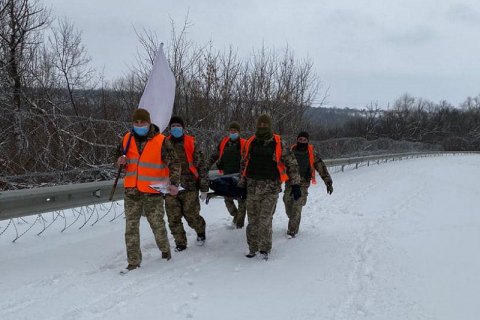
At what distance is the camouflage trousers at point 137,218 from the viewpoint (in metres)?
4.86

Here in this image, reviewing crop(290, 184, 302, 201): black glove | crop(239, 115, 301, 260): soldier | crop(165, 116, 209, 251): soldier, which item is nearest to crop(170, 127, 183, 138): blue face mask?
crop(165, 116, 209, 251): soldier

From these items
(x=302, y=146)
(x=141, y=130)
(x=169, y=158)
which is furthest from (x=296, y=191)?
(x=141, y=130)

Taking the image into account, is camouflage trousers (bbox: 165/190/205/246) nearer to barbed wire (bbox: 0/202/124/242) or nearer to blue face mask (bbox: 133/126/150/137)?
blue face mask (bbox: 133/126/150/137)

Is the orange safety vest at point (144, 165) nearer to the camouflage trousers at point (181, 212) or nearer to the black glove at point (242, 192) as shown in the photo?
the camouflage trousers at point (181, 212)

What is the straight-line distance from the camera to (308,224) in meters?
7.69

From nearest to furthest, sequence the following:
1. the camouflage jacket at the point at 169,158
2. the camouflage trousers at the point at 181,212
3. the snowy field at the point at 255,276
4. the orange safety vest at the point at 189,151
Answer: the snowy field at the point at 255,276, the camouflage jacket at the point at 169,158, the camouflage trousers at the point at 181,212, the orange safety vest at the point at 189,151

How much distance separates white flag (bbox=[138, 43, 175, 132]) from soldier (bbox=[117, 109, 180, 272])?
884 mm

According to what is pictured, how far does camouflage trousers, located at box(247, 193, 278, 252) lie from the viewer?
5.54m

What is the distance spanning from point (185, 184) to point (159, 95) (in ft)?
4.32

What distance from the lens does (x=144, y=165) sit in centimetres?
485

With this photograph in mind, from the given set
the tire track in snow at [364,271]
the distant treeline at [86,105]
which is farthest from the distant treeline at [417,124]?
the tire track in snow at [364,271]

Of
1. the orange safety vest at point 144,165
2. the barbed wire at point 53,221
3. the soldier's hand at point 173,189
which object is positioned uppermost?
the orange safety vest at point 144,165

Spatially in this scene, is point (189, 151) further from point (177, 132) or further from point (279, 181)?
point (279, 181)

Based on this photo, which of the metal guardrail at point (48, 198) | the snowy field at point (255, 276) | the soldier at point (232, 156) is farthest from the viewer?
the soldier at point (232, 156)
